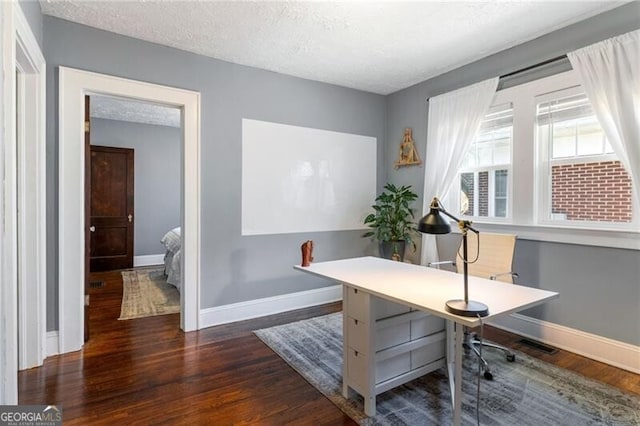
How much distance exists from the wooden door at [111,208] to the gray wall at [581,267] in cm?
567

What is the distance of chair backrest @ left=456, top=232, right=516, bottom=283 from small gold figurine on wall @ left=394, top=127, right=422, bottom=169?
1441 mm

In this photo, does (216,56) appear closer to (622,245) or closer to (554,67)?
(554,67)

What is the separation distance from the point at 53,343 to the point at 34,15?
7.92 ft

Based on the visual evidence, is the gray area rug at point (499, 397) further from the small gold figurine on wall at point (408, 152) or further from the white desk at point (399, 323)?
the small gold figurine on wall at point (408, 152)

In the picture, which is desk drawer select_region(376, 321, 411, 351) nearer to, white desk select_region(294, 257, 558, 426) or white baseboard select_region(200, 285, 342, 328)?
white desk select_region(294, 257, 558, 426)

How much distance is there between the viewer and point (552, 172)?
2879 mm

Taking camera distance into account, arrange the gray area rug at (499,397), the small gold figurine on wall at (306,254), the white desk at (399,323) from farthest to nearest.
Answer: the small gold figurine on wall at (306,254), the gray area rug at (499,397), the white desk at (399,323)

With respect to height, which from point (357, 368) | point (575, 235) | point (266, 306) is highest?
point (575, 235)

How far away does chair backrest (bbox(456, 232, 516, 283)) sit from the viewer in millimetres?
2643

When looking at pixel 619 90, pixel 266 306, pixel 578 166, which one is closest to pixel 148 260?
pixel 266 306

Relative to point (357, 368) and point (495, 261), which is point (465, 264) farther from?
point (495, 261)

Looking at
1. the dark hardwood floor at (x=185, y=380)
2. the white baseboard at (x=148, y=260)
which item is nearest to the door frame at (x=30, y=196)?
the dark hardwood floor at (x=185, y=380)

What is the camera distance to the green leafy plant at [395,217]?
3928mm

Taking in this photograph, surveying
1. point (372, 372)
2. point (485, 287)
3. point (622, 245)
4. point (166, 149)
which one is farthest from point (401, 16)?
point (166, 149)
